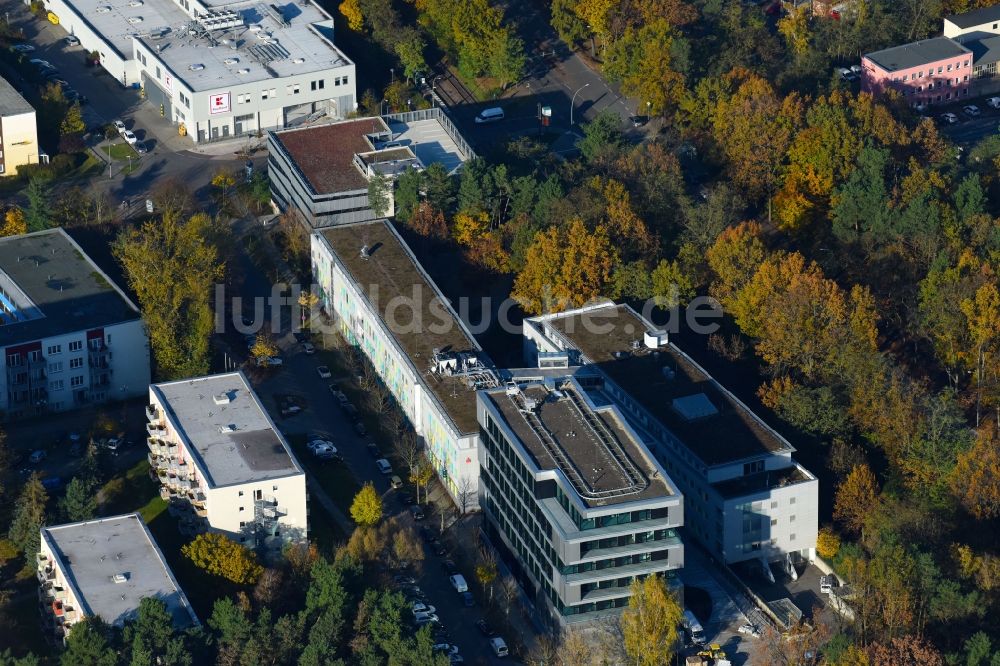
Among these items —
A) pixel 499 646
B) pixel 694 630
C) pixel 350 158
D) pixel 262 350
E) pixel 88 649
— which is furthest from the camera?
pixel 350 158

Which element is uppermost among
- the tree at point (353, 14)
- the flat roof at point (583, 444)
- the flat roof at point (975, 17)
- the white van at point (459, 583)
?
the tree at point (353, 14)

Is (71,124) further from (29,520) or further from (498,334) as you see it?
(29,520)

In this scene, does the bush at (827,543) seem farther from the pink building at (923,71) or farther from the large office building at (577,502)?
the pink building at (923,71)

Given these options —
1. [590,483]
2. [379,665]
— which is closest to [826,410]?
[590,483]

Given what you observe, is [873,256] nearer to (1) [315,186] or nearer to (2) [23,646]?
(1) [315,186]

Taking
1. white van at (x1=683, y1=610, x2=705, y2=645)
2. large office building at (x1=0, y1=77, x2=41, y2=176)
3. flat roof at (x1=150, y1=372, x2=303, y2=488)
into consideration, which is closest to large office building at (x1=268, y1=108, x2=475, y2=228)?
large office building at (x1=0, y1=77, x2=41, y2=176)

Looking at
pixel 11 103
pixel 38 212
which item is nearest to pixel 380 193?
pixel 38 212

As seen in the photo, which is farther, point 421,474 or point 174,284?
point 174,284

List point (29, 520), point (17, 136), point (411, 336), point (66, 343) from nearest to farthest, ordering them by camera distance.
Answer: point (29, 520) → point (66, 343) → point (411, 336) → point (17, 136)

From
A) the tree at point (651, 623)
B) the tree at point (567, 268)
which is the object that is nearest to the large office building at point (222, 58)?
the tree at point (567, 268)
